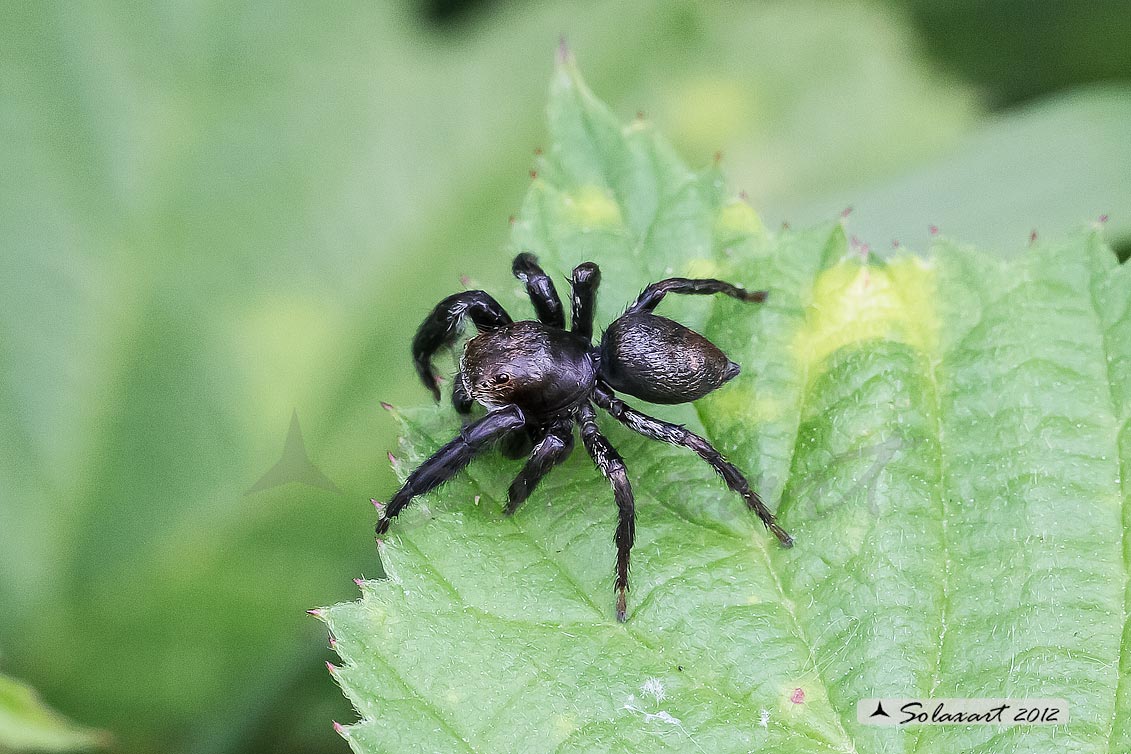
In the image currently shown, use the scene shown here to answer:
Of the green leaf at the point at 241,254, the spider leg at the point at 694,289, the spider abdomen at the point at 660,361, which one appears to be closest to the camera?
the spider abdomen at the point at 660,361

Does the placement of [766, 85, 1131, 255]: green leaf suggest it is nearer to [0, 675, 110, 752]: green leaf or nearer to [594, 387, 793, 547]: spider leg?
[594, 387, 793, 547]: spider leg

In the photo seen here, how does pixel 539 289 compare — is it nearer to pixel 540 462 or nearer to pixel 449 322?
pixel 449 322

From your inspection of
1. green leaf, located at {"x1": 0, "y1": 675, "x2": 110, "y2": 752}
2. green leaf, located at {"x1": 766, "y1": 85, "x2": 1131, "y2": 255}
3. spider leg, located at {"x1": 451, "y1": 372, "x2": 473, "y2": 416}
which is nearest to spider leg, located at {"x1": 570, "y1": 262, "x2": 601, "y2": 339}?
spider leg, located at {"x1": 451, "y1": 372, "x2": 473, "y2": 416}

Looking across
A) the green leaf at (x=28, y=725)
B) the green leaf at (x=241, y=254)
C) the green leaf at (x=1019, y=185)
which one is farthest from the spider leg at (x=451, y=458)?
the green leaf at (x=1019, y=185)

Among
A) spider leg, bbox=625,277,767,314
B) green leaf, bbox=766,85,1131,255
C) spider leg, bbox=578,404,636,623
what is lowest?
spider leg, bbox=578,404,636,623

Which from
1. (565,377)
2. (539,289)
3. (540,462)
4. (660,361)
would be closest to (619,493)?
(540,462)

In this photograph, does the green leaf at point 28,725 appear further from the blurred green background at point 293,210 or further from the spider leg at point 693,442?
the spider leg at point 693,442
